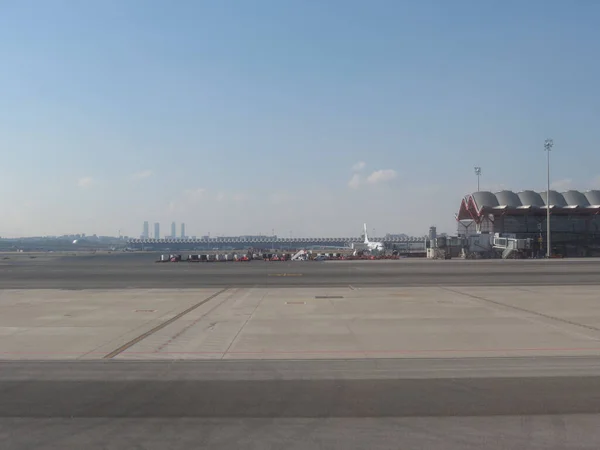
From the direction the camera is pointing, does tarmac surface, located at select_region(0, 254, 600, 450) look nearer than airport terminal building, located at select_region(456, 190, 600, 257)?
Yes

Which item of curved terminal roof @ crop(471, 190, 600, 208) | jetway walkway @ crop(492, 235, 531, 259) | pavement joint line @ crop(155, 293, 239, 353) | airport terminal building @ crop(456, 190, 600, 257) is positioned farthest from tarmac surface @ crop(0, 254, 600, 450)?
curved terminal roof @ crop(471, 190, 600, 208)

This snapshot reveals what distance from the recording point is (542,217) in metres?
104

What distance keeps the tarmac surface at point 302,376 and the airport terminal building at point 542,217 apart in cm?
8493

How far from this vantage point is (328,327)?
17641 mm

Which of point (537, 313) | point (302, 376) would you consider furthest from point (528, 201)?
point (302, 376)

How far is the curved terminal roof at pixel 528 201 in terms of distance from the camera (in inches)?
4038

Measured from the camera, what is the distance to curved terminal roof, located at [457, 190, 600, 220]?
10256 cm

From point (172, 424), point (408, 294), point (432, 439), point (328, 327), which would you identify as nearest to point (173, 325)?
point (328, 327)

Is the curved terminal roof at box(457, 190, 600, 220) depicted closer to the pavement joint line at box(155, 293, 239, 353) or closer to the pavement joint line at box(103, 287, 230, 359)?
the pavement joint line at box(103, 287, 230, 359)

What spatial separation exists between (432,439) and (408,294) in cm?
2090

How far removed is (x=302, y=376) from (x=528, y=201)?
107 meters

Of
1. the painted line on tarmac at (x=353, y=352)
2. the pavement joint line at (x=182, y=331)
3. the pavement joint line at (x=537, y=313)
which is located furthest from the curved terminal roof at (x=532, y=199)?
the painted line on tarmac at (x=353, y=352)

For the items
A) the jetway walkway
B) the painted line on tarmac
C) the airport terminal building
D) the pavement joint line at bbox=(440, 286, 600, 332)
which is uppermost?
the airport terminal building

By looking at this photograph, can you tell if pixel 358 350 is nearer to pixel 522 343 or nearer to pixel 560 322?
pixel 522 343
